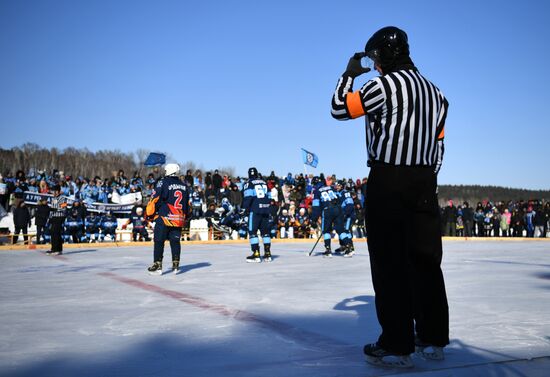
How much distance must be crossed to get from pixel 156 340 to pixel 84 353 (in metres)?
0.50

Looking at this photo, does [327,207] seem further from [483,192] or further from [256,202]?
[483,192]

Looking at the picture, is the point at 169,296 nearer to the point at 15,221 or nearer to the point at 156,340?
the point at 156,340

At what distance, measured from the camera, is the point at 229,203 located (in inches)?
936

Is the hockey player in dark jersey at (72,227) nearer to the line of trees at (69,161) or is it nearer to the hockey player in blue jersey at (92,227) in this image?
the hockey player in blue jersey at (92,227)

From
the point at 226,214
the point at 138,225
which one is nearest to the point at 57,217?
the point at 138,225

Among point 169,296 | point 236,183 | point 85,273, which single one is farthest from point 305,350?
point 236,183

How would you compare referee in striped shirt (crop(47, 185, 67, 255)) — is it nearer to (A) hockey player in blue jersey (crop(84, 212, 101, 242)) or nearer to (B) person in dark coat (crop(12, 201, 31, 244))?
(B) person in dark coat (crop(12, 201, 31, 244))

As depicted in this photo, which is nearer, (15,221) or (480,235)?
(15,221)

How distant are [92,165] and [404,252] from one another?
88.0 m

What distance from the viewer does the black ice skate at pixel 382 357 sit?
2.99 meters

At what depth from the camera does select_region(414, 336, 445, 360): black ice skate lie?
313 centimetres

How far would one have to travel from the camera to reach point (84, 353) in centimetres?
331

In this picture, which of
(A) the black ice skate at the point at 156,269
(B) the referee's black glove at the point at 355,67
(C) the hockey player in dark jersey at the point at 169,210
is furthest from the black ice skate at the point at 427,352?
(C) the hockey player in dark jersey at the point at 169,210

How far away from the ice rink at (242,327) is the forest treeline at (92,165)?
62.6 metres
